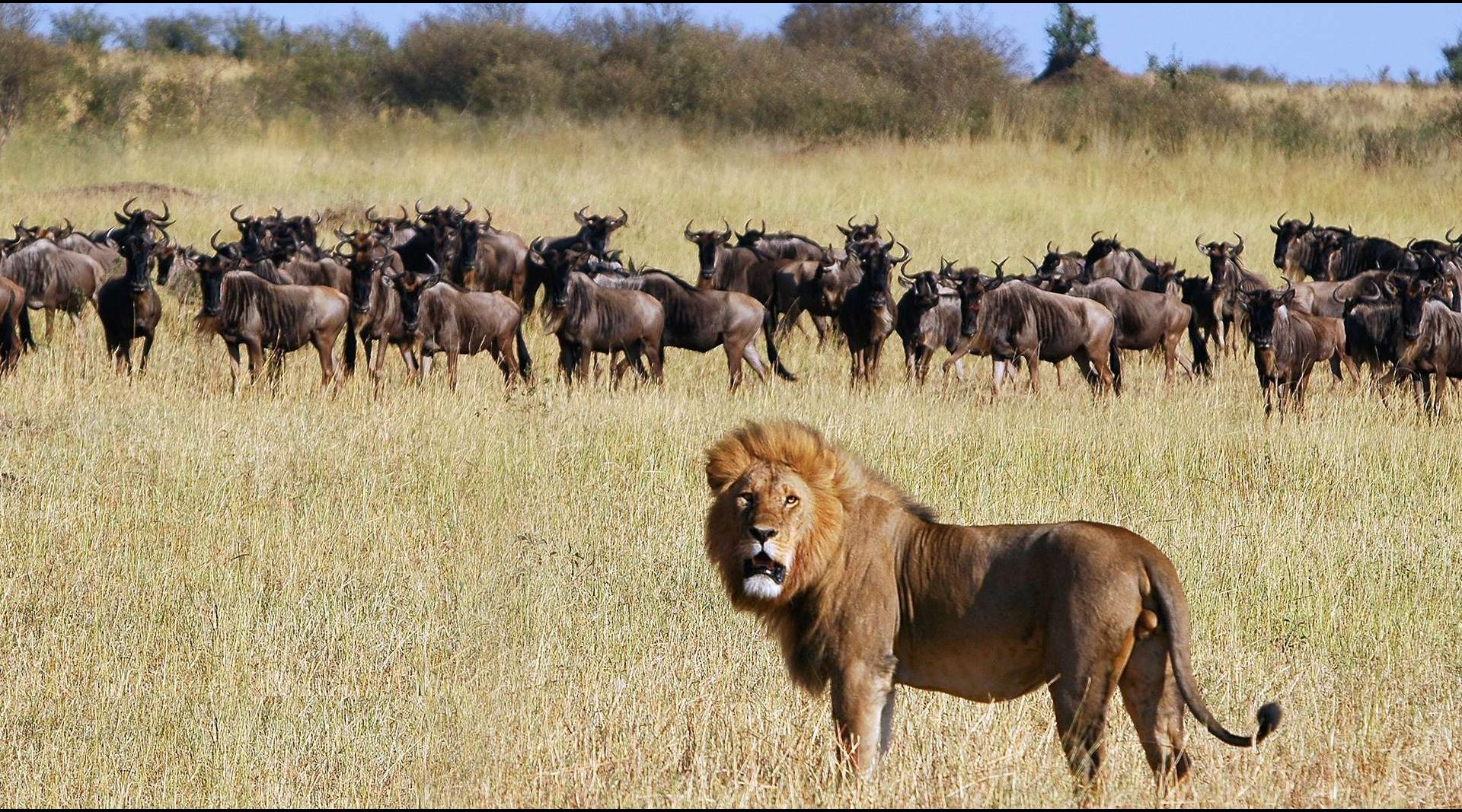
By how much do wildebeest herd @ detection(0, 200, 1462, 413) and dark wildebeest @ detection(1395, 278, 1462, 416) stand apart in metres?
0.02

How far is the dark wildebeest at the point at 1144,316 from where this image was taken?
1838 cm

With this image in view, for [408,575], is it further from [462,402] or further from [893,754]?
[462,402]

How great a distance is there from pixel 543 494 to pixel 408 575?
1.75 m

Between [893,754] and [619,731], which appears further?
[619,731]

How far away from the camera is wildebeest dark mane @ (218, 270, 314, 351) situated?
1565 cm

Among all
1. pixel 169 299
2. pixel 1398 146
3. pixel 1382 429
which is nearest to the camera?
pixel 1382 429

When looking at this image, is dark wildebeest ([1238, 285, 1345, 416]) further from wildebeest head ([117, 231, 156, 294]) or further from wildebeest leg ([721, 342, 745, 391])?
wildebeest head ([117, 231, 156, 294])

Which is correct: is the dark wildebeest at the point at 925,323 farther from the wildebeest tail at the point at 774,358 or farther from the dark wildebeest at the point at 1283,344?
the dark wildebeest at the point at 1283,344

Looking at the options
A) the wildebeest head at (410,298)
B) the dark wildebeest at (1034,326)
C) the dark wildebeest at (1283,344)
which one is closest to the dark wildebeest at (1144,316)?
the dark wildebeest at (1034,326)

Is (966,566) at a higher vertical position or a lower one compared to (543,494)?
higher

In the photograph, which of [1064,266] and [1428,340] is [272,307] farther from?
[1428,340]

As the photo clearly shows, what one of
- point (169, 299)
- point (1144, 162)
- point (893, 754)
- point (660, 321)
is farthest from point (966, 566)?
point (1144, 162)

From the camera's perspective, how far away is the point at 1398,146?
3472 cm

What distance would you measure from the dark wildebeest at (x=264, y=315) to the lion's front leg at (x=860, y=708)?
10.8 m
